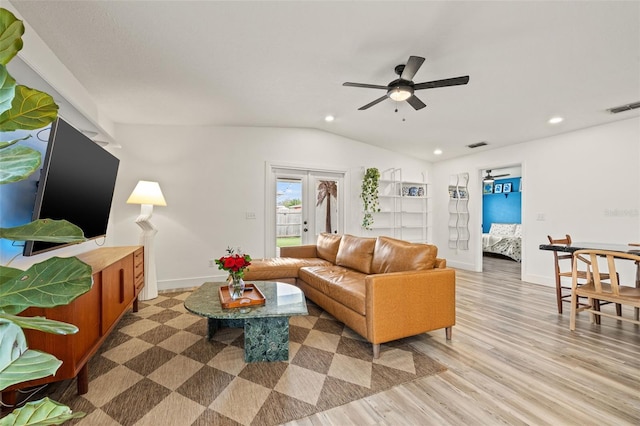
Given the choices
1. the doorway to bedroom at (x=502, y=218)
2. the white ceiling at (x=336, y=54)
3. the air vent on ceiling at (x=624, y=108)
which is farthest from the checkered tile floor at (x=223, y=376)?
the doorway to bedroom at (x=502, y=218)

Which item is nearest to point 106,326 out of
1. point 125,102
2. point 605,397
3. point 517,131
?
point 125,102

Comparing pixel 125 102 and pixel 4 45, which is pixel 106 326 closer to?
pixel 4 45

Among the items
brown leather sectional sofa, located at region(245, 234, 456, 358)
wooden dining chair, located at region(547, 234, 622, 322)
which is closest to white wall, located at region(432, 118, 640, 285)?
wooden dining chair, located at region(547, 234, 622, 322)

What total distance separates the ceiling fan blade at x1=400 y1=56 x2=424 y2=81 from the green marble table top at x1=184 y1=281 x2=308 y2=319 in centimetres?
219

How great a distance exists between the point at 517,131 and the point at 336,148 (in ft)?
9.76

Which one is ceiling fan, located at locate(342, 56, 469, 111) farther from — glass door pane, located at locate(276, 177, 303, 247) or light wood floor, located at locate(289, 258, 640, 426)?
glass door pane, located at locate(276, 177, 303, 247)

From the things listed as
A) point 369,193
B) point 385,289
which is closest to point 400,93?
point 385,289

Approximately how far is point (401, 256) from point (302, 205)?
267 centimetres

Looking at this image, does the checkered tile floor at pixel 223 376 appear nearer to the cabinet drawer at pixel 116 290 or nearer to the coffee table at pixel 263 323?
the coffee table at pixel 263 323

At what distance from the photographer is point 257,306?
226 centimetres

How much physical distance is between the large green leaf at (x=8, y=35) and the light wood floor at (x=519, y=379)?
1.84 metres

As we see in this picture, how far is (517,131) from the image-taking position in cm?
446

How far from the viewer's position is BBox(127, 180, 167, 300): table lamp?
12.0 feet

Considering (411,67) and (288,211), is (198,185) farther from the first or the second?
(411,67)
